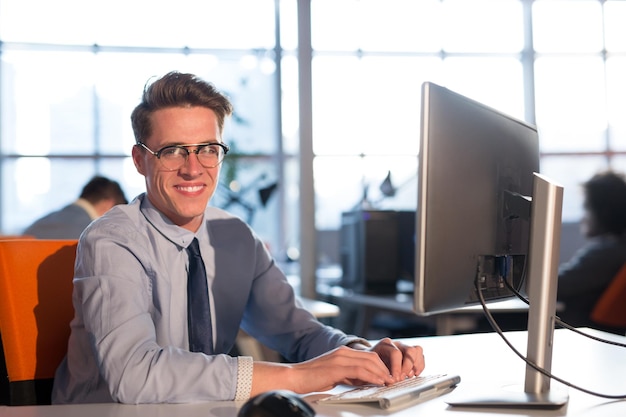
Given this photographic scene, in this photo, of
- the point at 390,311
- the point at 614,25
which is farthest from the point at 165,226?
the point at 614,25

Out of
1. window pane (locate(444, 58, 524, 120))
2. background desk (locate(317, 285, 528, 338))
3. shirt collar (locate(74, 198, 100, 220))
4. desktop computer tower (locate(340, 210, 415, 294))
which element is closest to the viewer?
background desk (locate(317, 285, 528, 338))

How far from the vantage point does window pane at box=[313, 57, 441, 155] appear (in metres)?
7.80

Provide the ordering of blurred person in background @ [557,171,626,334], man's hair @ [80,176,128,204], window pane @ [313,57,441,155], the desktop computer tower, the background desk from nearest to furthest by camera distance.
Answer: the background desk → blurred person in background @ [557,171,626,334] → man's hair @ [80,176,128,204] → the desktop computer tower → window pane @ [313,57,441,155]

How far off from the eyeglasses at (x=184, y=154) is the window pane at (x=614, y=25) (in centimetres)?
758

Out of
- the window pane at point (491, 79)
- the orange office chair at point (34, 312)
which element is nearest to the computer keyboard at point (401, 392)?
the orange office chair at point (34, 312)

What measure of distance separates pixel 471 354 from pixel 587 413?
56 cm

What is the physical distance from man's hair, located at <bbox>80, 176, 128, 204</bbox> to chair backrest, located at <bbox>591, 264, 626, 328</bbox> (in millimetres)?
2747

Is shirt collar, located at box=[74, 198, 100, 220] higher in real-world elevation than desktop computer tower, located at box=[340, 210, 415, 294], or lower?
higher

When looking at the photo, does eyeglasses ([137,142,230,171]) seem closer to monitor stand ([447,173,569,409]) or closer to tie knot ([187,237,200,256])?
tie knot ([187,237,200,256])

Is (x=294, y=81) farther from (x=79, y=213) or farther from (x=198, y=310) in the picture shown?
(x=198, y=310)

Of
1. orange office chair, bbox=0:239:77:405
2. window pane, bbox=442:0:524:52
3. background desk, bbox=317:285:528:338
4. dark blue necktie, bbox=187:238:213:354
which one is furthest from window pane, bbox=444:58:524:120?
orange office chair, bbox=0:239:77:405

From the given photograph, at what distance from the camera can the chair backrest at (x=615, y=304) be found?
12.9ft

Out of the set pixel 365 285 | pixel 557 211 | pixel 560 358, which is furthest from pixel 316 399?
pixel 365 285

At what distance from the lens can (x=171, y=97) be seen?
73.2 inches
